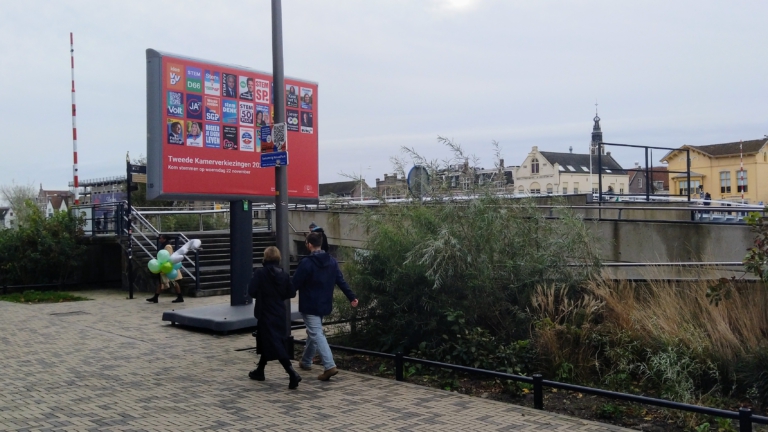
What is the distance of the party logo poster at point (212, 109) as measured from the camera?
12406 millimetres

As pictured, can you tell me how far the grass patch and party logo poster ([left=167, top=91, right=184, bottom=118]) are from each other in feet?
26.5

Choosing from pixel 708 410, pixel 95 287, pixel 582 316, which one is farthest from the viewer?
pixel 95 287

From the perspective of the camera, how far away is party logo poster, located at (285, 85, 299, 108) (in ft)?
45.2

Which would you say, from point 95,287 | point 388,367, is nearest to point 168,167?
point 388,367

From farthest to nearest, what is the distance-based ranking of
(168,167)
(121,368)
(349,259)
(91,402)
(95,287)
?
(95,287), (168,167), (349,259), (121,368), (91,402)

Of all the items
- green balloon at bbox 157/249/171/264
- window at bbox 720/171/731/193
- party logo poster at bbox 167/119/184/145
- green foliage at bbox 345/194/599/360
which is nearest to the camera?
green foliage at bbox 345/194/599/360

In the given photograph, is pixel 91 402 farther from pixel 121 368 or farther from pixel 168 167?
pixel 168 167

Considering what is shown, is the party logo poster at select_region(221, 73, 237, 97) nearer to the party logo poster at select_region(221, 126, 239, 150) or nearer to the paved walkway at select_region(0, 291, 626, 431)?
the party logo poster at select_region(221, 126, 239, 150)

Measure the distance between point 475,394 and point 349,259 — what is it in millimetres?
3207

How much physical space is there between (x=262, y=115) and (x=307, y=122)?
3.86 ft

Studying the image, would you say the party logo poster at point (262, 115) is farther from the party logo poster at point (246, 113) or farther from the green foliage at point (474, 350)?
the green foliage at point (474, 350)

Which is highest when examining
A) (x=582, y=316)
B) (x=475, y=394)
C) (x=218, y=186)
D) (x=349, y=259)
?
(x=218, y=186)

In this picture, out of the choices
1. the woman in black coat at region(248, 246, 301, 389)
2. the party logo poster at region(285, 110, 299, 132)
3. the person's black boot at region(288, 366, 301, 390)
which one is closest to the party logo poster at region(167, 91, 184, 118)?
the party logo poster at region(285, 110, 299, 132)

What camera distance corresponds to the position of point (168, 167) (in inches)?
468
